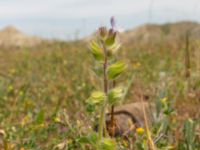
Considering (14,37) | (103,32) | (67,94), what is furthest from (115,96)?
(14,37)

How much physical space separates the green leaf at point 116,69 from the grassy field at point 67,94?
6 centimetres

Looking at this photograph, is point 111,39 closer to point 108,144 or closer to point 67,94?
point 108,144

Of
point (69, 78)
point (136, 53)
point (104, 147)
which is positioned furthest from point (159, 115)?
point (136, 53)

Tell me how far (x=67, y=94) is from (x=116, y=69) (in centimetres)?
304

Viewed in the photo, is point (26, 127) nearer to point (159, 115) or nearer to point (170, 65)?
point (159, 115)

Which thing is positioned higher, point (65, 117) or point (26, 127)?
point (65, 117)

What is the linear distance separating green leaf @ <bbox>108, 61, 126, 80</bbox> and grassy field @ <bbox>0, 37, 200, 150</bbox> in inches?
2.3

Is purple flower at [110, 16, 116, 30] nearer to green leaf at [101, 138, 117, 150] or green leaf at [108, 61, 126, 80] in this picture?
green leaf at [108, 61, 126, 80]

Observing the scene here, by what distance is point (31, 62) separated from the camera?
7.25 metres

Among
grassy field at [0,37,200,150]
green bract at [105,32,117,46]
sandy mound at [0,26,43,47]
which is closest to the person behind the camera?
green bract at [105,32,117,46]

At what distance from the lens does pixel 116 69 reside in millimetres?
1381

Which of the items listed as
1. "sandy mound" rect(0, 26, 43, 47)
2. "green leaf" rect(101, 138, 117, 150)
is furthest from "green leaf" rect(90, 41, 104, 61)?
"sandy mound" rect(0, 26, 43, 47)

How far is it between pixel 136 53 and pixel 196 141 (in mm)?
5047

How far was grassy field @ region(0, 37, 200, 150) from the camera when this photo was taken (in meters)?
2.31
